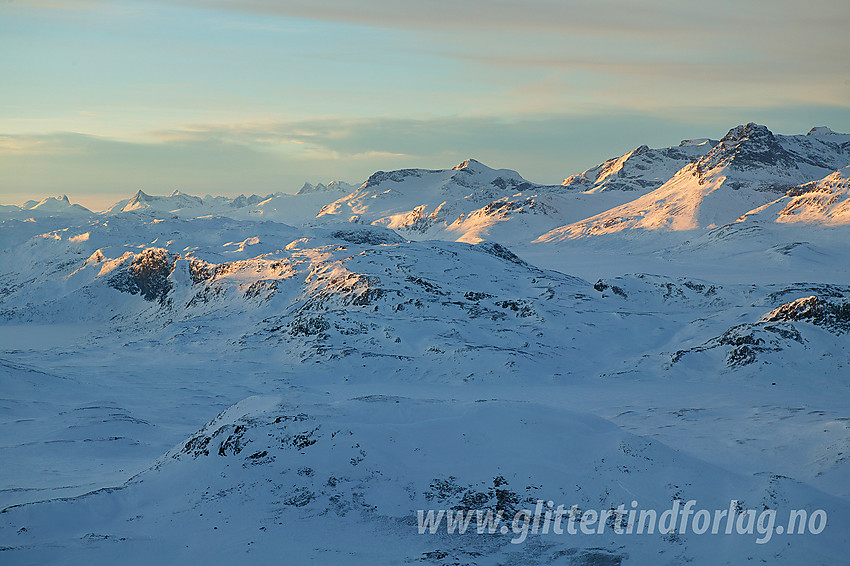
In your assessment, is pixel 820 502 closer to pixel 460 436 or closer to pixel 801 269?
pixel 460 436

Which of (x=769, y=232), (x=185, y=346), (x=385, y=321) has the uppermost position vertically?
(x=769, y=232)

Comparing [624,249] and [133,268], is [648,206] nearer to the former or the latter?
[624,249]

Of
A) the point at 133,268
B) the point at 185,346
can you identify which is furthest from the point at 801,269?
the point at 133,268

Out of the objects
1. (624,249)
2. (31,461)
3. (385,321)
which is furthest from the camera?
(624,249)

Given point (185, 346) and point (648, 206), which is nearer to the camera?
point (185, 346)

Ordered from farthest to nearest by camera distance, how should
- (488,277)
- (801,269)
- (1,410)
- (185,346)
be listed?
(801,269), (488,277), (185,346), (1,410)

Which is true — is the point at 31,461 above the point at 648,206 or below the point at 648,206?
below

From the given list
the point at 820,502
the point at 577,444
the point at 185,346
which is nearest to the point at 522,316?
the point at 185,346
